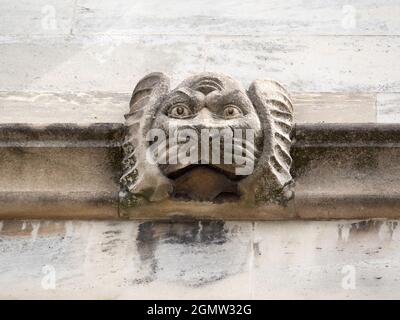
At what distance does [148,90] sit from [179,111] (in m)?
0.21

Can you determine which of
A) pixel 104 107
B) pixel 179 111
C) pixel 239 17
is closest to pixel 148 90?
pixel 179 111

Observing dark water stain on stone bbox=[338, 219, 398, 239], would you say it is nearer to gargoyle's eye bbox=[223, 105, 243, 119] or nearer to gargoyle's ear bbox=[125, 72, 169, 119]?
gargoyle's eye bbox=[223, 105, 243, 119]

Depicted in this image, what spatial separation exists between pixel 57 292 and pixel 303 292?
31.5 inches

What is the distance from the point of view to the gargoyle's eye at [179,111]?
5152mm

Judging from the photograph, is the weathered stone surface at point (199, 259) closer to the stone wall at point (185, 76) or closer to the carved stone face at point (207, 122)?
the stone wall at point (185, 76)

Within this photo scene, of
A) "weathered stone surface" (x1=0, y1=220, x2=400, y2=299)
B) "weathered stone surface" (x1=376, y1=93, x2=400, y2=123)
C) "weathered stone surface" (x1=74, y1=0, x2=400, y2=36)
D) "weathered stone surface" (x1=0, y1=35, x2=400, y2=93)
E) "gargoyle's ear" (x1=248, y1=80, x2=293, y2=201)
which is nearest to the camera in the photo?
"weathered stone surface" (x1=0, y1=220, x2=400, y2=299)

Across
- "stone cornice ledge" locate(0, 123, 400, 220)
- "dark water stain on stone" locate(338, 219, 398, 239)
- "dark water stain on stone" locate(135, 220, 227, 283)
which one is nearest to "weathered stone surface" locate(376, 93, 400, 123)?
"stone cornice ledge" locate(0, 123, 400, 220)

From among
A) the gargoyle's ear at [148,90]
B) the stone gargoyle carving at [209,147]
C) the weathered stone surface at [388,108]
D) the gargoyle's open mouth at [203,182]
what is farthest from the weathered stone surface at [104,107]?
the gargoyle's open mouth at [203,182]

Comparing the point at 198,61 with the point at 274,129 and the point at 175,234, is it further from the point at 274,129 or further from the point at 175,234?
the point at 175,234

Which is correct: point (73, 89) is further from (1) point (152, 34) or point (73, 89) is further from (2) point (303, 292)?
(2) point (303, 292)

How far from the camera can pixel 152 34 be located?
5926 millimetres

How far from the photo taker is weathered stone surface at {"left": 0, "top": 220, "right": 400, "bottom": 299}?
5.00 m

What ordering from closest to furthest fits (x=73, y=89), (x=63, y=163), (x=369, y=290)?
(x=369, y=290) → (x=63, y=163) → (x=73, y=89)
